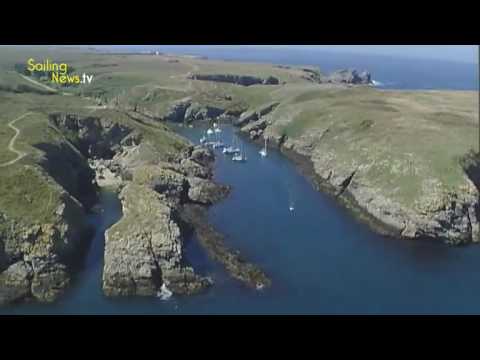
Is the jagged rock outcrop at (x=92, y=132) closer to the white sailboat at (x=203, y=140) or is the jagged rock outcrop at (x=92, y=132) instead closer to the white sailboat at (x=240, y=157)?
the white sailboat at (x=240, y=157)

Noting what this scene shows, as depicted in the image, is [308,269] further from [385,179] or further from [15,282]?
[15,282]

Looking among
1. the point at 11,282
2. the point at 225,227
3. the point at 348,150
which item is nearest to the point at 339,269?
the point at 225,227

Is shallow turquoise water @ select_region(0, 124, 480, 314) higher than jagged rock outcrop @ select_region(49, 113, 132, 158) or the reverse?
the reverse

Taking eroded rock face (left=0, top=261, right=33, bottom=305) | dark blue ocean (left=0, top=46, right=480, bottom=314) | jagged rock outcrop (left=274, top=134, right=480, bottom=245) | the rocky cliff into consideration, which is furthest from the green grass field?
dark blue ocean (left=0, top=46, right=480, bottom=314)

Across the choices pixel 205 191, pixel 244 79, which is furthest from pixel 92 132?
pixel 244 79

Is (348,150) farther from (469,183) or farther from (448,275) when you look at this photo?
(448,275)

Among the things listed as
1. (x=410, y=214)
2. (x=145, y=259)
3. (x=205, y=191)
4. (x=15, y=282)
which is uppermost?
(x=410, y=214)

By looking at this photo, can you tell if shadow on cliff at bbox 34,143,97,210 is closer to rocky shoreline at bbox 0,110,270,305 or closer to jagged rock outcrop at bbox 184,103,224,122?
rocky shoreline at bbox 0,110,270,305

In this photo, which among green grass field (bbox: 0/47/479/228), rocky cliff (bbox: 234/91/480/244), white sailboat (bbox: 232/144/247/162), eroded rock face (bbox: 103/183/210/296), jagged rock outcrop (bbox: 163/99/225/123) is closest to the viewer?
eroded rock face (bbox: 103/183/210/296)

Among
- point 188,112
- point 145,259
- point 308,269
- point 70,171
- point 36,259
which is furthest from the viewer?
point 188,112
